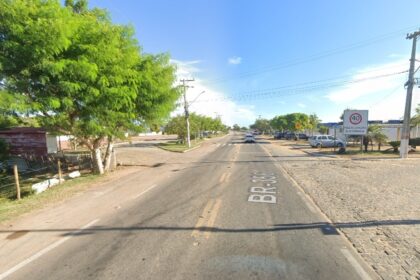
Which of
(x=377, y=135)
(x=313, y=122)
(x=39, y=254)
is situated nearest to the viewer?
(x=39, y=254)

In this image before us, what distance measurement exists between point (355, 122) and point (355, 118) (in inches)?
15.1

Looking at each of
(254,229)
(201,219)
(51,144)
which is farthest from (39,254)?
(51,144)

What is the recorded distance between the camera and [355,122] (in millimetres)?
24812

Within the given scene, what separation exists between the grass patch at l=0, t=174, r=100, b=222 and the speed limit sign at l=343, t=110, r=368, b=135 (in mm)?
22726

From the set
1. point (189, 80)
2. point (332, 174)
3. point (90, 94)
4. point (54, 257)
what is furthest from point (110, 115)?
point (189, 80)

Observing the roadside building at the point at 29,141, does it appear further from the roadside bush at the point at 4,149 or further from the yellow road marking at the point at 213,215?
the yellow road marking at the point at 213,215

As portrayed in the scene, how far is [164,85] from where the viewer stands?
48.2 ft

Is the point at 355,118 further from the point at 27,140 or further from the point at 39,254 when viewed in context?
the point at 27,140

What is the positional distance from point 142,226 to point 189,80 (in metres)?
33.8

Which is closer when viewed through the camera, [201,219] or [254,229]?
[254,229]

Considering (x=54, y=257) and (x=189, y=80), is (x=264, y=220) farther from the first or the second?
(x=189, y=80)

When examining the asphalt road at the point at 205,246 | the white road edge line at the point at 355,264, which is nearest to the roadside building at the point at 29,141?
the asphalt road at the point at 205,246

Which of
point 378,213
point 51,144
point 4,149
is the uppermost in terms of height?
point 51,144

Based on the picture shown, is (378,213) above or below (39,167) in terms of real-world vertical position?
above
